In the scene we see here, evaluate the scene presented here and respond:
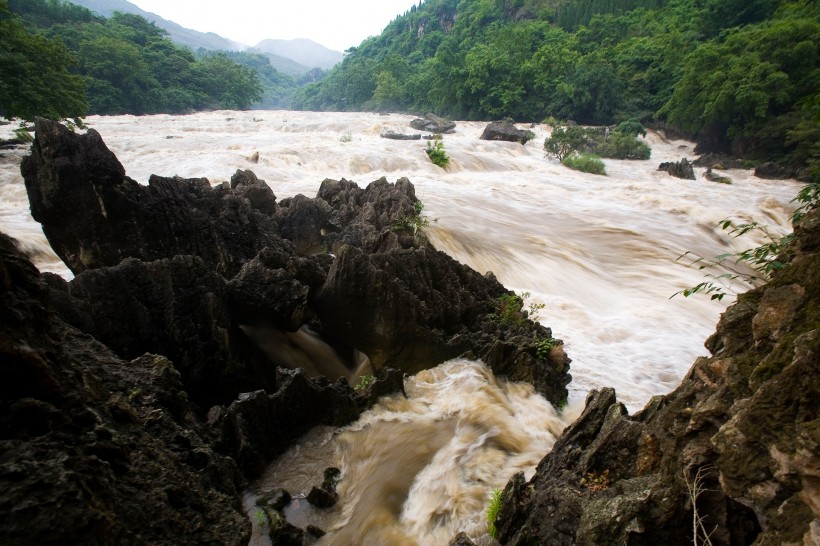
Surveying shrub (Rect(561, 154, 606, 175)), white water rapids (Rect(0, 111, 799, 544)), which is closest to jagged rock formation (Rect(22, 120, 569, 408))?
white water rapids (Rect(0, 111, 799, 544))

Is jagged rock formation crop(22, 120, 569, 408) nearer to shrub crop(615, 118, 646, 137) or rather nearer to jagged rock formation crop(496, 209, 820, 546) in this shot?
jagged rock formation crop(496, 209, 820, 546)

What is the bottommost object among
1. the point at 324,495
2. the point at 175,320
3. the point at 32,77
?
the point at 324,495

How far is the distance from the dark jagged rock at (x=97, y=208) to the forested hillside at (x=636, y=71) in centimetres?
711

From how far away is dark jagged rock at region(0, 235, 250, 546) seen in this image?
173 centimetres

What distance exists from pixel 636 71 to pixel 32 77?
155 feet

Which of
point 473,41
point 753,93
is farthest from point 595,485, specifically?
point 473,41

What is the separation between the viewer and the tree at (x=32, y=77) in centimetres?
1453

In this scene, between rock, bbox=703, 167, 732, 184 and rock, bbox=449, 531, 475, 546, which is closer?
rock, bbox=449, 531, 475, 546

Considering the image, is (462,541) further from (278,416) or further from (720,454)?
(278,416)

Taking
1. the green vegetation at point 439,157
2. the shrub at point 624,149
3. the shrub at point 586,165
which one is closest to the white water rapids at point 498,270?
the green vegetation at point 439,157

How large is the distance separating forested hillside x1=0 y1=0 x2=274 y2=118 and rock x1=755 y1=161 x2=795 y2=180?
104 ft

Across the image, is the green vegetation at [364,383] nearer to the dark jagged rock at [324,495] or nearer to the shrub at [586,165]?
the dark jagged rock at [324,495]

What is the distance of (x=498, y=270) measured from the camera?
9.71 meters

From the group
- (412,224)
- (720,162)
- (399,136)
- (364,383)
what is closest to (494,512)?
(364,383)
